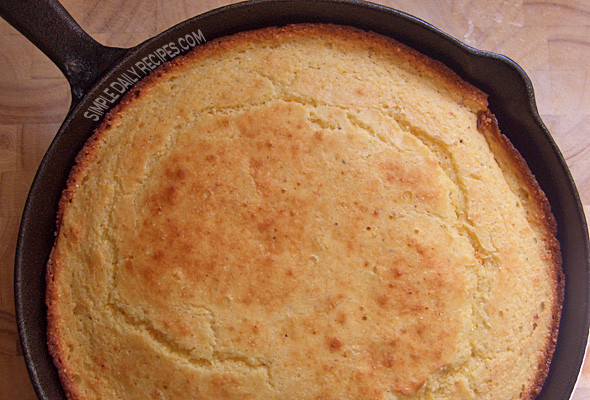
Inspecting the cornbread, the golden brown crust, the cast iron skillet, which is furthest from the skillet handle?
the golden brown crust

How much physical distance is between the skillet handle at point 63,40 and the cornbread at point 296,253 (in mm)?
186

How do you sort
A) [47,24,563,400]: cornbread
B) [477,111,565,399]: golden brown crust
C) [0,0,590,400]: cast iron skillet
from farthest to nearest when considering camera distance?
1. [477,111,565,399]: golden brown crust
2. [0,0,590,400]: cast iron skillet
3. [47,24,563,400]: cornbread

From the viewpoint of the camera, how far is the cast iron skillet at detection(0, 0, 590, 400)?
1.52 metres

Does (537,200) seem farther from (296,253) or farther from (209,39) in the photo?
(209,39)

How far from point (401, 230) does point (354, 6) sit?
73 cm

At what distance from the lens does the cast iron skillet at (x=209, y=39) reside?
1.52 metres

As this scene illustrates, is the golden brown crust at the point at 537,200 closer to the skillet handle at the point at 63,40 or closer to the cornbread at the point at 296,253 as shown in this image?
the cornbread at the point at 296,253

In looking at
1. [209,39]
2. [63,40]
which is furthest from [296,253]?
[63,40]

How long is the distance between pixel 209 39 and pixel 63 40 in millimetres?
454

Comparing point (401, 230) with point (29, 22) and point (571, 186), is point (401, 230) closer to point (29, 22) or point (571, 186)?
point (571, 186)

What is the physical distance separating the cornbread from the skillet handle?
186 mm

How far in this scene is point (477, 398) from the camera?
1.48 meters

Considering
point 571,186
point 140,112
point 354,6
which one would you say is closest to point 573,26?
point 571,186

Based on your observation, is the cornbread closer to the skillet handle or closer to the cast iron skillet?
the cast iron skillet
